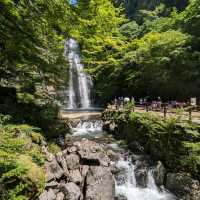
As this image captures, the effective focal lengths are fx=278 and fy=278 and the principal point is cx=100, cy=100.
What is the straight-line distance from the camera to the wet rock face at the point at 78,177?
9625 mm

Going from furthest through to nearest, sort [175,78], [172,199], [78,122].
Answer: [175,78] → [78,122] → [172,199]

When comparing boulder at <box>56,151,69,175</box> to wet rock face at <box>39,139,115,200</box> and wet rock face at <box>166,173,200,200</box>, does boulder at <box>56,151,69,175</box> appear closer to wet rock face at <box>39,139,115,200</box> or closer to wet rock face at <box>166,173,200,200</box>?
wet rock face at <box>39,139,115,200</box>

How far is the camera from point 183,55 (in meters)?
22.7

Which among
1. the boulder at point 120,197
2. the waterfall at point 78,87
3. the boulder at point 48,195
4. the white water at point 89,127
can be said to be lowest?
the boulder at point 120,197

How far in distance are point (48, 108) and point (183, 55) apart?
12.4 meters

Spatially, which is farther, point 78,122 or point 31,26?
point 78,122

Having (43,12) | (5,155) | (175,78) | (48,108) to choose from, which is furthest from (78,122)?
(5,155)

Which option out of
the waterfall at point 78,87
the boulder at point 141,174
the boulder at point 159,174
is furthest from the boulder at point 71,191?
the waterfall at point 78,87

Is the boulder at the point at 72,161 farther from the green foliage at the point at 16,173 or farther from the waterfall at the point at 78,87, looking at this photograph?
the waterfall at the point at 78,87

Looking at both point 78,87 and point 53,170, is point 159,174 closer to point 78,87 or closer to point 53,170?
point 53,170

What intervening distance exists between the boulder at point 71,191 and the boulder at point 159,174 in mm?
4178

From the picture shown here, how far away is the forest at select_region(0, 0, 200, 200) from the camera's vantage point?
908cm

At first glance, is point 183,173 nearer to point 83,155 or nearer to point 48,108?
point 83,155

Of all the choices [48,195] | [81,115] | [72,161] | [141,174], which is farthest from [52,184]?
[81,115]
